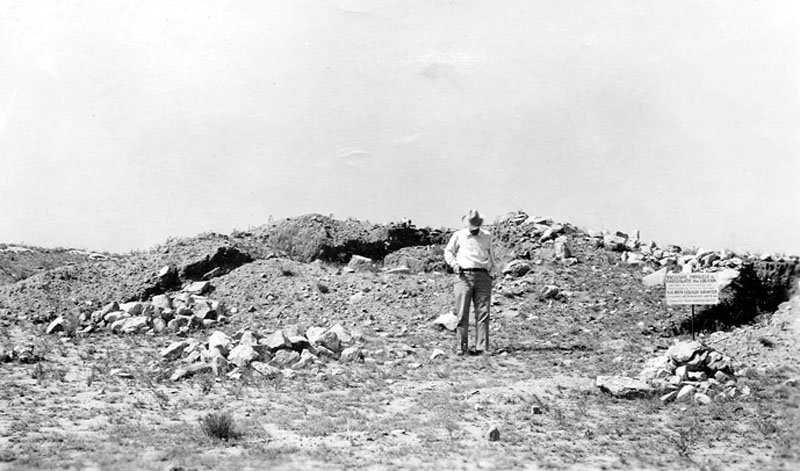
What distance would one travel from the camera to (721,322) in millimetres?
11391

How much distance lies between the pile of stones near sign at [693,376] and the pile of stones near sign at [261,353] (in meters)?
3.52

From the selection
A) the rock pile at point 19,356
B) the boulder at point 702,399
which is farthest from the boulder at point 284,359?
the boulder at point 702,399


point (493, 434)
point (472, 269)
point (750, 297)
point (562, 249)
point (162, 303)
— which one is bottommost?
point (493, 434)

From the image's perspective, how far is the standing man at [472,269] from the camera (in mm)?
9148

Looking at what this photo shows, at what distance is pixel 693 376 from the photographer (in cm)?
694

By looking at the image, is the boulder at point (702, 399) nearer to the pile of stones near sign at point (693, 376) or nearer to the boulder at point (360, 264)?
the pile of stones near sign at point (693, 376)

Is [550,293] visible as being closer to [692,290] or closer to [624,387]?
[692,290]

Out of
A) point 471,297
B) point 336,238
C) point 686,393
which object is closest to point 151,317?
point 471,297

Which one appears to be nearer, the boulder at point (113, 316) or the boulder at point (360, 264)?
→ the boulder at point (113, 316)

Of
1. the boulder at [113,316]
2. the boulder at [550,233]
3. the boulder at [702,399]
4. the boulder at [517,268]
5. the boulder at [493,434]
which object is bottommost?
the boulder at [493,434]

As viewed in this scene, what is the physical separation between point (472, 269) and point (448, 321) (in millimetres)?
1819

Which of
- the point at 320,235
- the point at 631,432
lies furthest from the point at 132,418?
the point at 320,235

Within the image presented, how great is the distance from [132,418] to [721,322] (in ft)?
28.9

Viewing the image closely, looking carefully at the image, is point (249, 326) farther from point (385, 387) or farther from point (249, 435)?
point (249, 435)
